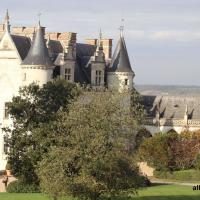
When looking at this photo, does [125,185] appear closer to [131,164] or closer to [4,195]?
[131,164]

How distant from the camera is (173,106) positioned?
69.8 metres

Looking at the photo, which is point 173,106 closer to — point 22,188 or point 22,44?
point 22,44

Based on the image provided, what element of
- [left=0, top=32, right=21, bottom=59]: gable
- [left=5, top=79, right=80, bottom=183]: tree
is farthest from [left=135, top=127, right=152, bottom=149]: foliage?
[left=5, top=79, right=80, bottom=183]: tree

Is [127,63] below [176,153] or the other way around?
the other way around

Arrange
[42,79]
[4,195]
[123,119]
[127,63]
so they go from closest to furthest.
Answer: [123,119] → [4,195] → [42,79] → [127,63]

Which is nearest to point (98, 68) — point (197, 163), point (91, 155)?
point (197, 163)

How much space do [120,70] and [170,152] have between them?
9.36 meters

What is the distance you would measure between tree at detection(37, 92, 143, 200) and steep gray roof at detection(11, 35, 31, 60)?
79.4 feet

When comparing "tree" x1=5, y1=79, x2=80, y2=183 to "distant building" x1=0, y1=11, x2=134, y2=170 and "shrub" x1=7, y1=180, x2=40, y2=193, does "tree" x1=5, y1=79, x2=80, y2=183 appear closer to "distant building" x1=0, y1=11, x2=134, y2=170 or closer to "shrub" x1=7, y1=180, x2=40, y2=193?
"shrub" x1=7, y1=180, x2=40, y2=193

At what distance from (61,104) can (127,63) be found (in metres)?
20.0

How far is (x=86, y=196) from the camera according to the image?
115 ft

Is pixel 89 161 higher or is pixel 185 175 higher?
pixel 89 161

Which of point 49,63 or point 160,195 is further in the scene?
point 49,63

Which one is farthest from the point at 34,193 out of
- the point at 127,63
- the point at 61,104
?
the point at 127,63
